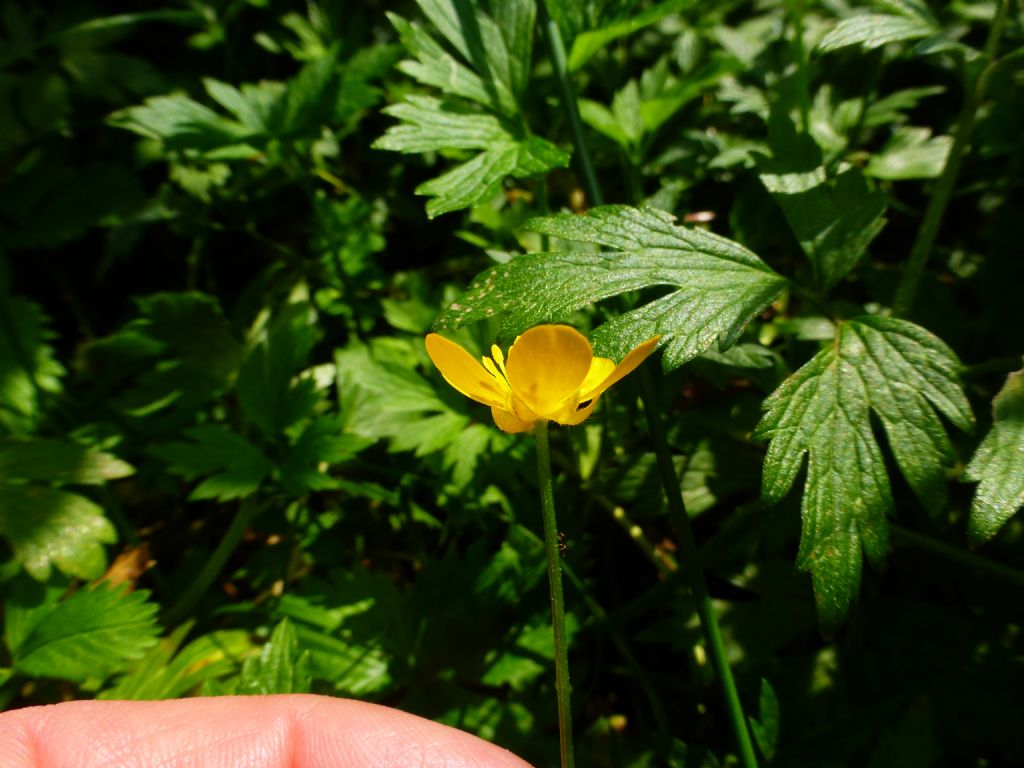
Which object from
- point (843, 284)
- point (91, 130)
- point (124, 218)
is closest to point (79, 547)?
point (124, 218)

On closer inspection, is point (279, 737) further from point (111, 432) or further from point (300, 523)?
point (111, 432)

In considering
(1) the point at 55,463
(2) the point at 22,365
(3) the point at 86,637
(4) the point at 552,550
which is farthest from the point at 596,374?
(2) the point at 22,365

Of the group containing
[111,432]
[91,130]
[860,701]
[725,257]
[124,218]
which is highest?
[91,130]

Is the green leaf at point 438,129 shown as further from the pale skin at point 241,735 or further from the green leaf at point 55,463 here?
the pale skin at point 241,735

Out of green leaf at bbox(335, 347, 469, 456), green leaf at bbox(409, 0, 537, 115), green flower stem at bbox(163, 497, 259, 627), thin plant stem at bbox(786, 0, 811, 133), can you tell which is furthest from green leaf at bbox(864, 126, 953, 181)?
green flower stem at bbox(163, 497, 259, 627)

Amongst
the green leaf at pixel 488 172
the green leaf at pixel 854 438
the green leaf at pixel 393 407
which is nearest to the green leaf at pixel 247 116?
the green leaf at pixel 393 407

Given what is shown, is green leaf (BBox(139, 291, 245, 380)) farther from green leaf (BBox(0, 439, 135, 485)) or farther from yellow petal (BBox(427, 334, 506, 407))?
yellow petal (BBox(427, 334, 506, 407))
